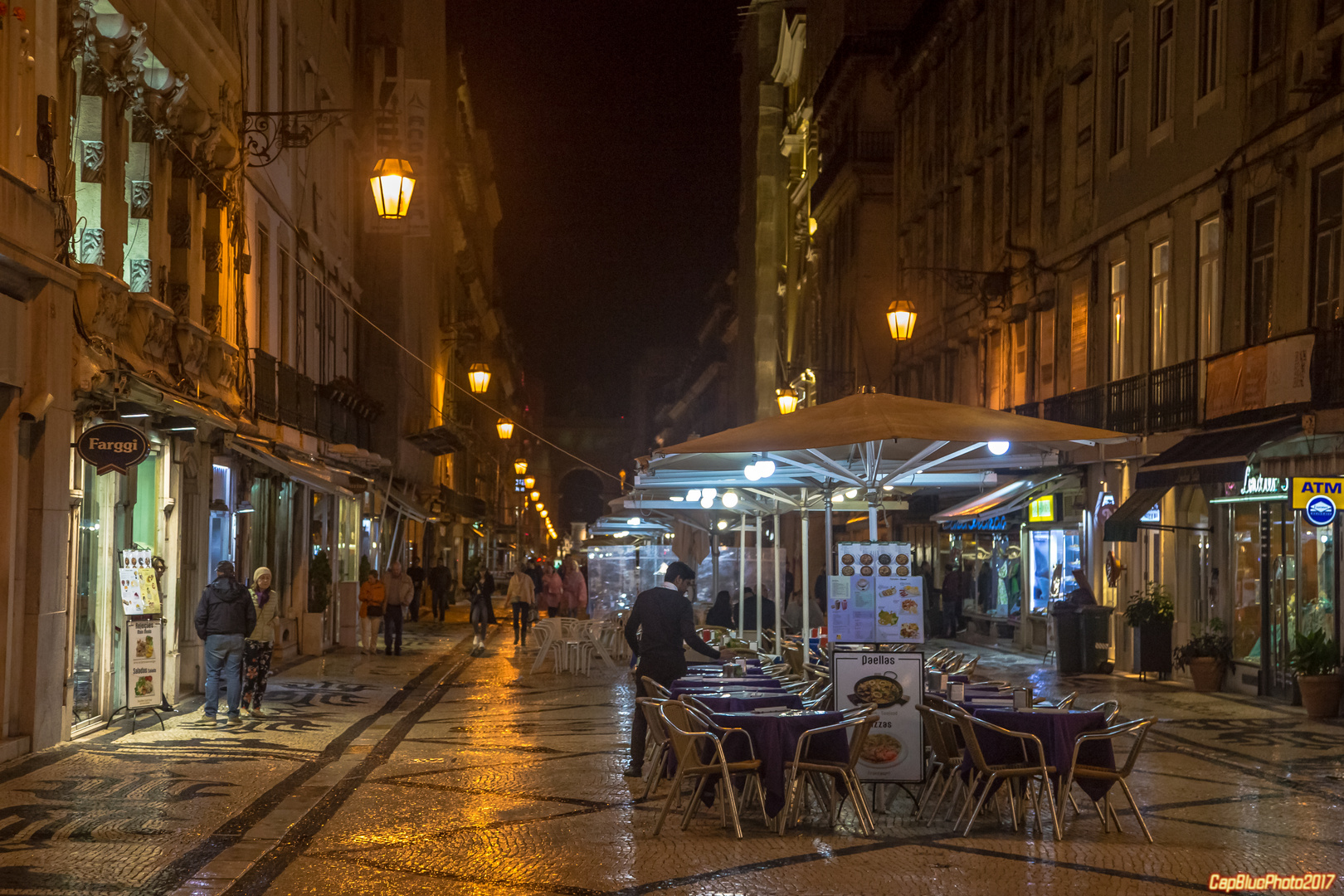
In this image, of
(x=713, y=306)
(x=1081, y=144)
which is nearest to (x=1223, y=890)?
(x=1081, y=144)

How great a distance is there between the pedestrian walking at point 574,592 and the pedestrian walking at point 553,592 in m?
0.31

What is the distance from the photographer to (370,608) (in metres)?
27.0

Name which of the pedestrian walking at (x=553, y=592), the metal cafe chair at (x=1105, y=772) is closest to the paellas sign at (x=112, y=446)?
the metal cafe chair at (x=1105, y=772)

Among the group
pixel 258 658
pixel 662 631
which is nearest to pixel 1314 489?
pixel 662 631

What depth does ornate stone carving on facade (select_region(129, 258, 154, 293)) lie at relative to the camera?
56.9 feet

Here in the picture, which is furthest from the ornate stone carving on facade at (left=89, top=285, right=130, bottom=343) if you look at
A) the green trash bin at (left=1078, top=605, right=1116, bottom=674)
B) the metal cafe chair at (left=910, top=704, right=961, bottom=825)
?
the green trash bin at (left=1078, top=605, right=1116, bottom=674)

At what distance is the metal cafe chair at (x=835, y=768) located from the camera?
9.83m

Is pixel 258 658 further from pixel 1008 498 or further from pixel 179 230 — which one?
pixel 1008 498

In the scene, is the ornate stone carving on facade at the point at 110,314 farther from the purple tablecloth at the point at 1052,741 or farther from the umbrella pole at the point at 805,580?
the purple tablecloth at the point at 1052,741

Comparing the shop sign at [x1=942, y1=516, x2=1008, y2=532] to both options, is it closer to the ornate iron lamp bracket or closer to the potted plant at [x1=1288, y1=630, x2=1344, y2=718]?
the potted plant at [x1=1288, y1=630, x2=1344, y2=718]

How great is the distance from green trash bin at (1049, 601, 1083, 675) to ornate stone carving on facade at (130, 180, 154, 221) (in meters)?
14.1

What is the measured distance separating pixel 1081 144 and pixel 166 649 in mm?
17017

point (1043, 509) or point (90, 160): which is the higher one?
point (90, 160)

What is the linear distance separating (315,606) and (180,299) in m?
9.34
